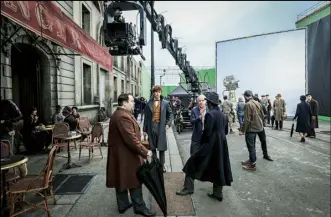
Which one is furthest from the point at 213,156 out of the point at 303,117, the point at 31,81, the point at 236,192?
the point at 31,81

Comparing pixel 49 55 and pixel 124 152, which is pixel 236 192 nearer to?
pixel 124 152

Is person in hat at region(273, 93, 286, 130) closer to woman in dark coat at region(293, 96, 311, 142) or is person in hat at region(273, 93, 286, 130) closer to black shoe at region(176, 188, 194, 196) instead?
woman in dark coat at region(293, 96, 311, 142)

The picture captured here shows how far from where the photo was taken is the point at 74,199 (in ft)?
12.6

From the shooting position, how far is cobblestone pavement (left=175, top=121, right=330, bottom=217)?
3.57 m

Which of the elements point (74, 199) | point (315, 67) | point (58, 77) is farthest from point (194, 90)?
point (74, 199)

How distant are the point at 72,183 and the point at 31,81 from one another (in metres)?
5.70

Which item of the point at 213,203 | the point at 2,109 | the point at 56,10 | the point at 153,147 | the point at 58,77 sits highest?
the point at 56,10

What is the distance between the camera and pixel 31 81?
336 inches

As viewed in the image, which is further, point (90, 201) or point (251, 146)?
point (251, 146)

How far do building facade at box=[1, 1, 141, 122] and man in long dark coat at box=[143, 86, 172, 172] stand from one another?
87.6 inches

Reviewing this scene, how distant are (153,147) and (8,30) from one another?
5.30 m

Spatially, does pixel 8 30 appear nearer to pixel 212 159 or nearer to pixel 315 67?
pixel 212 159

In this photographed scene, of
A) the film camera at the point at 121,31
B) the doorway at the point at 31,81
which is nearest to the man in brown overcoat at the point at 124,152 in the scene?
the film camera at the point at 121,31

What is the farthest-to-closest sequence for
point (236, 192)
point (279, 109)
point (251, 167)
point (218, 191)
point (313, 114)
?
point (279, 109), point (313, 114), point (251, 167), point (236, 192), point (218, 191)
